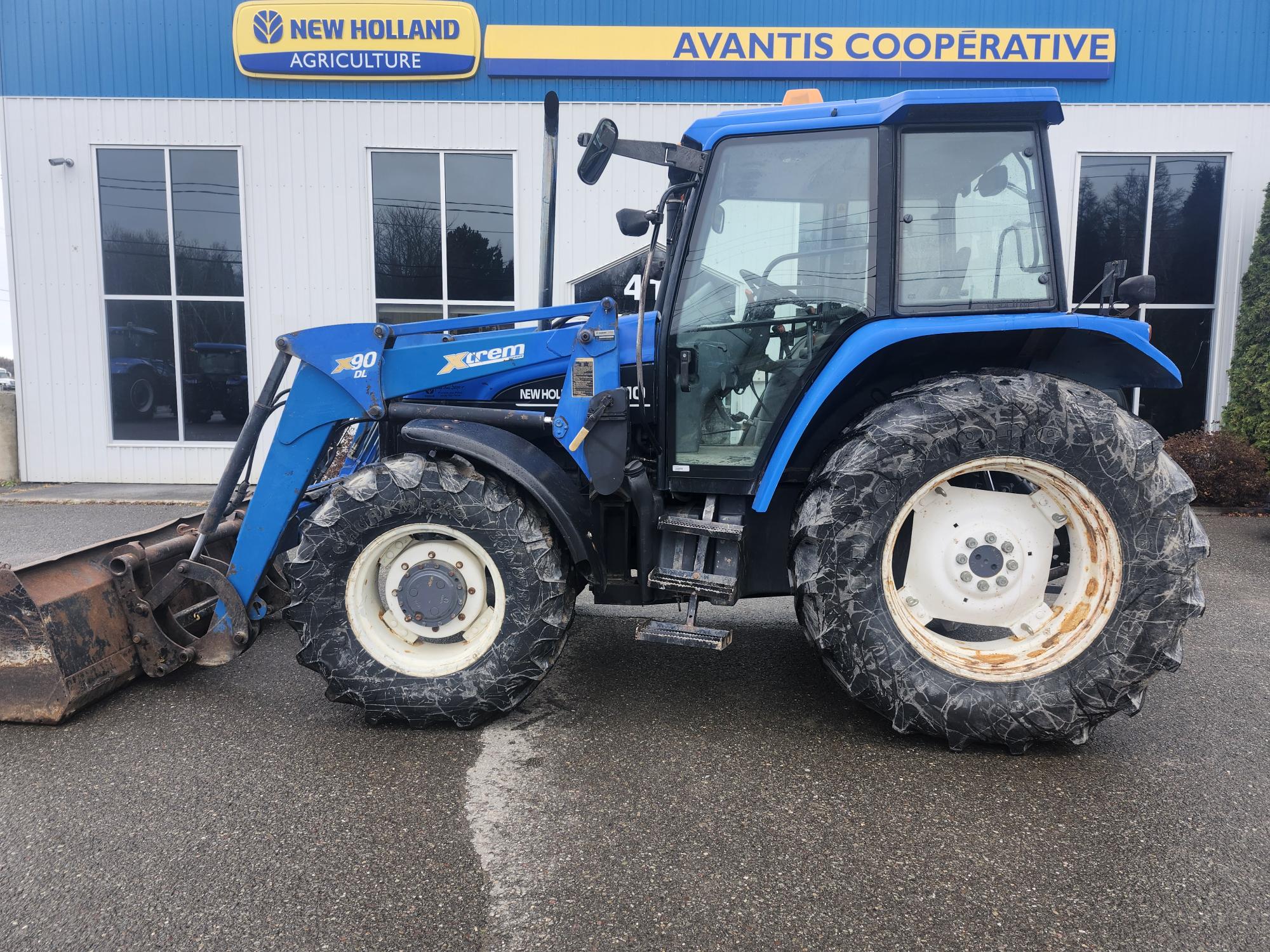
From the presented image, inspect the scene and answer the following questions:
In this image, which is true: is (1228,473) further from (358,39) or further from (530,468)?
(358,39)

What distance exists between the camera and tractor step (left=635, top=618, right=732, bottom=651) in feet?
9.32

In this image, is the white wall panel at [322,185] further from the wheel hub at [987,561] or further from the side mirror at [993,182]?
the wheel hub at [987,561]

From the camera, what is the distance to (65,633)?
300 cm

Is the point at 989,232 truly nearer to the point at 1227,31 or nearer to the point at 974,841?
the point at 974,841

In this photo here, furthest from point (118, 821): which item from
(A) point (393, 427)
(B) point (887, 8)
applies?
(B) point (887, 8)

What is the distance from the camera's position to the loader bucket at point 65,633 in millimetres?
2908

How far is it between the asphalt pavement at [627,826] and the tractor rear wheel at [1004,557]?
230 millimetres

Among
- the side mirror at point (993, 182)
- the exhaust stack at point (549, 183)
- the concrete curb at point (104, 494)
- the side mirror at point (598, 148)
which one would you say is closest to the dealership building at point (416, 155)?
the concrete curb at point (104, 494)

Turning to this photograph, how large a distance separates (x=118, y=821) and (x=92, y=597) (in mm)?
1103

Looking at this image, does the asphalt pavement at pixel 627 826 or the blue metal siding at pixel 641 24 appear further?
the blue metal siding at pixel 641 24

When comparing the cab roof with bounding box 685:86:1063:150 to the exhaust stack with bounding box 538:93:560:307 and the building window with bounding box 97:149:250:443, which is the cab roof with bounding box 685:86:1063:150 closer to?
the exhaust stack with bounding box 538:93:560:307

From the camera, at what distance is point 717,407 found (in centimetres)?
310

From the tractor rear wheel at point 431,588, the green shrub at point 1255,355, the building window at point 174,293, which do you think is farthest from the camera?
the building window at point 174,293

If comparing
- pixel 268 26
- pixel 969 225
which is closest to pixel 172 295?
pixel 268 26
